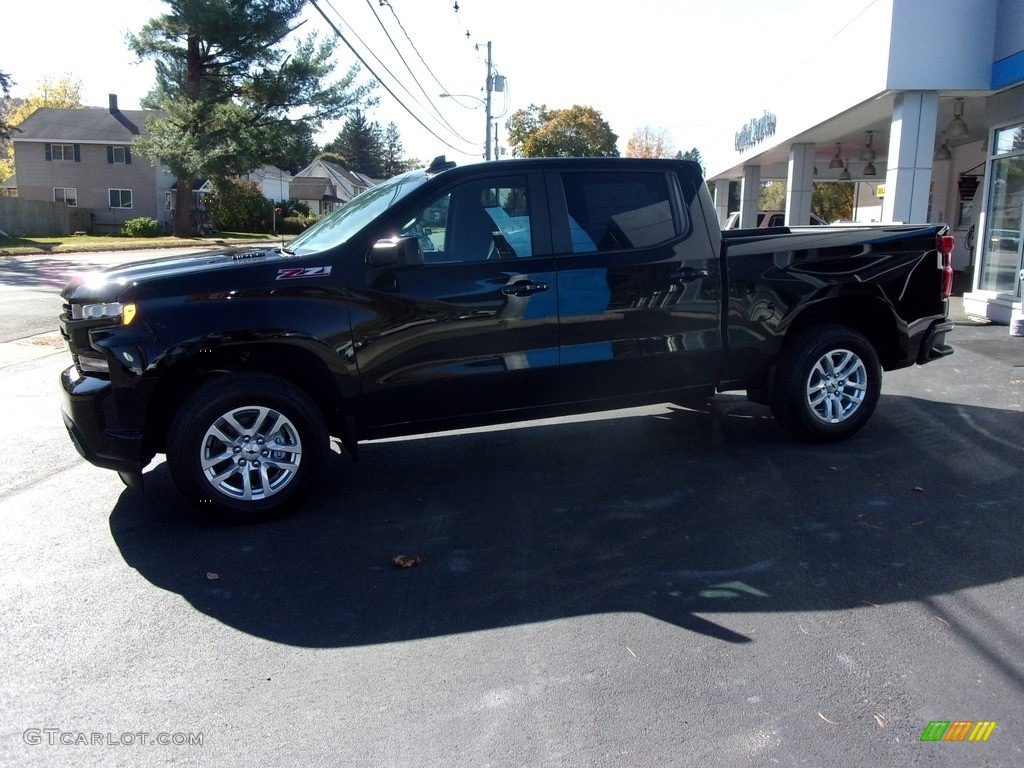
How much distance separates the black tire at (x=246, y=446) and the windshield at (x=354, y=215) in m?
1.00

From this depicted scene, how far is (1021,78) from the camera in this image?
11438 millimetres

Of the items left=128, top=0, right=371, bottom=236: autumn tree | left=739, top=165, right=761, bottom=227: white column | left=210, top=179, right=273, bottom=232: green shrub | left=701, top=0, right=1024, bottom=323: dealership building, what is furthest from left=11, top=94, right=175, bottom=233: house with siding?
left=701, top=0, right=1024, bottom=323: dealership building

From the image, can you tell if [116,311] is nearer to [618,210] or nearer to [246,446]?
[246,446]

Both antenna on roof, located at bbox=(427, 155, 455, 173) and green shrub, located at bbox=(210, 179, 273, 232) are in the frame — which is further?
green shrub, located at bbox=(210, 179, 273, 232)

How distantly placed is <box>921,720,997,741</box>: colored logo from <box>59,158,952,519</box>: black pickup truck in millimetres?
3076

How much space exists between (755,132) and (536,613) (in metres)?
21.2

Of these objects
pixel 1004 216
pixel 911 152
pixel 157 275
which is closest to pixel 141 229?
pixel 911 152

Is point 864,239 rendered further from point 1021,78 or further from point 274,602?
point 1021,78

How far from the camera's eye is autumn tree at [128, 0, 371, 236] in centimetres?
3716

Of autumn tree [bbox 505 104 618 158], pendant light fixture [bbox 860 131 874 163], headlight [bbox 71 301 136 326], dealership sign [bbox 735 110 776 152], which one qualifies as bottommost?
headlight [bbox 71 301 136 326]

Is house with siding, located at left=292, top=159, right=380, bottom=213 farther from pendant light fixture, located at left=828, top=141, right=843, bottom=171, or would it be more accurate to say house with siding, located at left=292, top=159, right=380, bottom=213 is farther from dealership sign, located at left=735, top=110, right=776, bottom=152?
pendant light fixture, located at left=828, top=141, right=843, bottom=171

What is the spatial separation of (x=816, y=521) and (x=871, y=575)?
728 mm

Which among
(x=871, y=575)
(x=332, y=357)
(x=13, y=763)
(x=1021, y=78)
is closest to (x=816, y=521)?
(x=871, y=575)

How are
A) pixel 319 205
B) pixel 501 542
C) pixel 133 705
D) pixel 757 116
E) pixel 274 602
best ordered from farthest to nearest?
pixel 319 205
pixel 757 116
pixel 501 542
pixel 274 602
pixel 133 705
